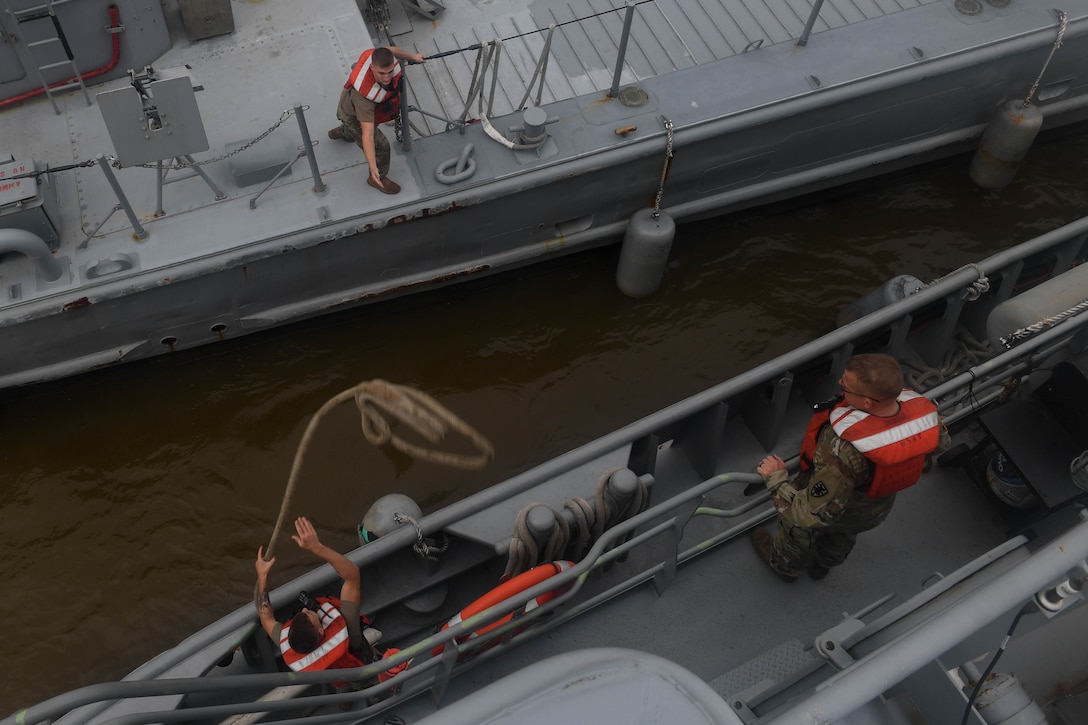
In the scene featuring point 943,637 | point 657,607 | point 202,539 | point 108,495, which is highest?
point 108,495

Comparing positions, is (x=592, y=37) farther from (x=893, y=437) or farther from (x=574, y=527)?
(x=893, y=437)

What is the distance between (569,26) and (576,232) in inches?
62.8

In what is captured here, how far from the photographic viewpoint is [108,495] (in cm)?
606

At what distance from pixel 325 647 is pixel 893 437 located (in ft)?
7.76

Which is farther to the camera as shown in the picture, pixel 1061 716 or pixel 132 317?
pixel 132 317

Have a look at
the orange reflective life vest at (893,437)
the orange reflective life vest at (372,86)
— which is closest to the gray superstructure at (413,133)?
the orange reflective life vest at (372,86)

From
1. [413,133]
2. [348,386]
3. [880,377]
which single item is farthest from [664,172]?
[880,377]

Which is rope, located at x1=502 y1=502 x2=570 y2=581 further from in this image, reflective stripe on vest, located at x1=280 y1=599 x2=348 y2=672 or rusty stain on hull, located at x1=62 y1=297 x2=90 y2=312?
rusty stain on hull, located at x1=62 y1=297 x2=90 y2=312

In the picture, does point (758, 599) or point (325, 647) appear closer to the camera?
point (325, 647)

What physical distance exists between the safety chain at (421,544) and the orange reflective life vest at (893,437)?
1715 millimetres

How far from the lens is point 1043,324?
4.11m

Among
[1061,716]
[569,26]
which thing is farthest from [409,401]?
[1061,716]

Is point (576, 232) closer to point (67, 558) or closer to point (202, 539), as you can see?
point (202, 539)

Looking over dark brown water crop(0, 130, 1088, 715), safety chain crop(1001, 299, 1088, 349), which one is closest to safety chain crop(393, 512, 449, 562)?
dark brown water crop(0, 130, 1088, 715)
